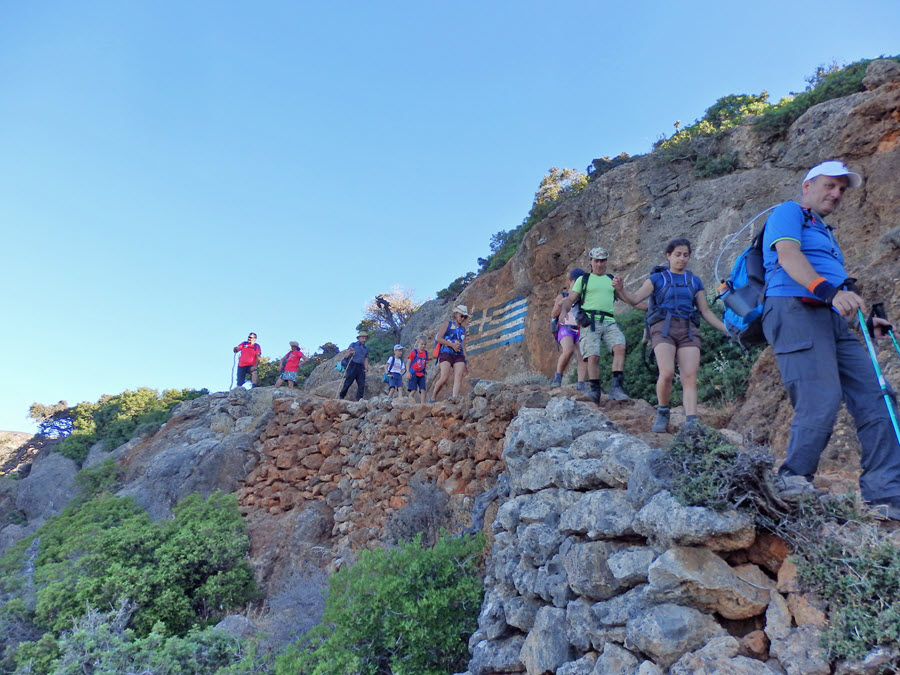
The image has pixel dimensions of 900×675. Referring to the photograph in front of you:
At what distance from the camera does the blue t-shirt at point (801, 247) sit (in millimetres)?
3135

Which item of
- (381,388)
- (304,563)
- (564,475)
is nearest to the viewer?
(564,475)

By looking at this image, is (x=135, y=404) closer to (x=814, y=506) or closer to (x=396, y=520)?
(x=396, y=520)

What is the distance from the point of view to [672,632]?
2494 millimetres

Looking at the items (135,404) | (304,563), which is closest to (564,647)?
(304,563)

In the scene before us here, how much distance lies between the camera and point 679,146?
13938 mm

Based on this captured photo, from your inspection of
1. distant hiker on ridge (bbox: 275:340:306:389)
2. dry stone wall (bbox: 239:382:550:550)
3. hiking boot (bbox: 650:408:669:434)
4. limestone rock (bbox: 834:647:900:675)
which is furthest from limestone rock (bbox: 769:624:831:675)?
distant hiker on ridge (bbox: 275:340:306:389)

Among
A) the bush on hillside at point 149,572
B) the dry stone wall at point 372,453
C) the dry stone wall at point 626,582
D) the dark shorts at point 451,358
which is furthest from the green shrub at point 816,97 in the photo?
the bush on hillside at point 149,572

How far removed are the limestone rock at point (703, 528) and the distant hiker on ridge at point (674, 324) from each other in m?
1.77

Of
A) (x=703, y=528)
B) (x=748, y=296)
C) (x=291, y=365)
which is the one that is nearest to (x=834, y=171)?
(x=748, y=296)

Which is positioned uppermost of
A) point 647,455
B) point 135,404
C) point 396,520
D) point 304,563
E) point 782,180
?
point 782,180

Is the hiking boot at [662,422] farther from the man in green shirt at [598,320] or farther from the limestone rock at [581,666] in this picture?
the limestone rock at [581,666]

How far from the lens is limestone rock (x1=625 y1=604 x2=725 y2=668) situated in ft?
8.13

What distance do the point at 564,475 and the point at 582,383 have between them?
2.82m

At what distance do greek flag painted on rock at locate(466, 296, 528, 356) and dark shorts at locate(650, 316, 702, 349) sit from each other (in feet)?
33.4
